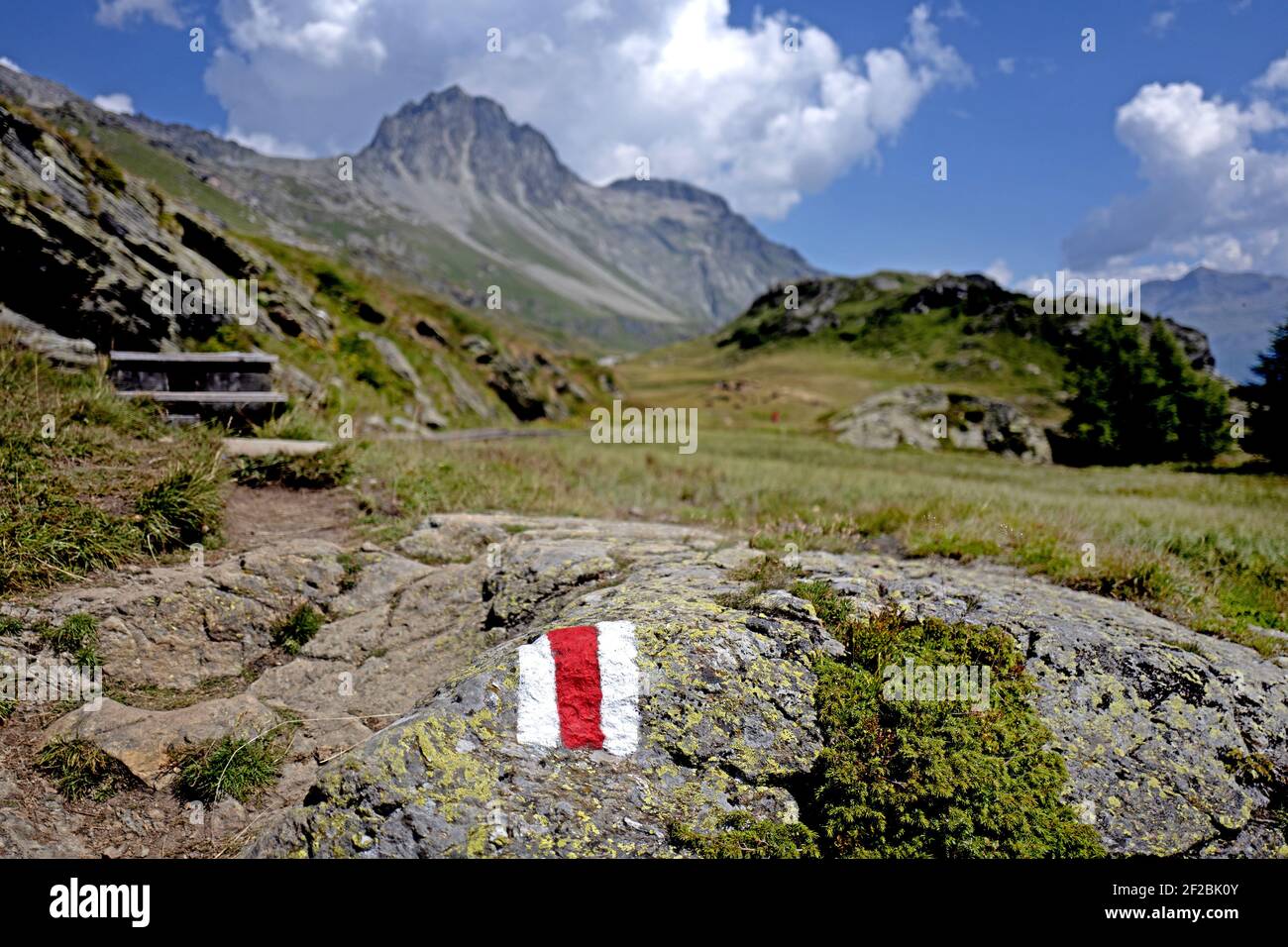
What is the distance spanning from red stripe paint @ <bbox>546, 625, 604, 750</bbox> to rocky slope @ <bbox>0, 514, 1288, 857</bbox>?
0.13m

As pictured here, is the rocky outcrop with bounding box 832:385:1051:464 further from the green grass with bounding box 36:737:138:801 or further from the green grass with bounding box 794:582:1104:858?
the green grass with bounding box 36:737:138:801

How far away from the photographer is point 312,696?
515cm

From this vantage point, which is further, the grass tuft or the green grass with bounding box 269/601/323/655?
the green grass with bounding box 269/601/323/655

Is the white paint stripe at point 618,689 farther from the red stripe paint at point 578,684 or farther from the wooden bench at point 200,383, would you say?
the wooden bench at point 200,383

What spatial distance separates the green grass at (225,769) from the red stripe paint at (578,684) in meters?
2.15

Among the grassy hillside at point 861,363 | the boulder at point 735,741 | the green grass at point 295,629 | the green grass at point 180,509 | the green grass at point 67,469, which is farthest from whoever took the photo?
the grassy hillside at point 861,363

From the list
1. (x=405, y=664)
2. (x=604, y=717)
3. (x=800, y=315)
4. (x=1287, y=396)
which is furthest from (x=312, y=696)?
(x=800, y=315)

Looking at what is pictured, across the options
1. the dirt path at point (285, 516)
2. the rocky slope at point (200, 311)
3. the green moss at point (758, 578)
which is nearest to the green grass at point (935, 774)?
the green moss at point (758, 578)

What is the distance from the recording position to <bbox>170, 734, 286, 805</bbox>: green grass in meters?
4.00

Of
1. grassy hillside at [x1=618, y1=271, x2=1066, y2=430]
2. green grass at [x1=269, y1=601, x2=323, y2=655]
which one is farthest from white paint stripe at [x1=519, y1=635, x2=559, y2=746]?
grassy hillside at [x1=618, y1=271, x2=1066, y2=430]

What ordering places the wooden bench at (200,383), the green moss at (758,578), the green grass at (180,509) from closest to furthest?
1. the green moss at (758,578)
2. the green grass at (180,509)
3. the wooden bench at (200,383)

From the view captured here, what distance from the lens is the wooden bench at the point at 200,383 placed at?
10.4 m

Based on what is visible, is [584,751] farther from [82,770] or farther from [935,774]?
[82,770]
